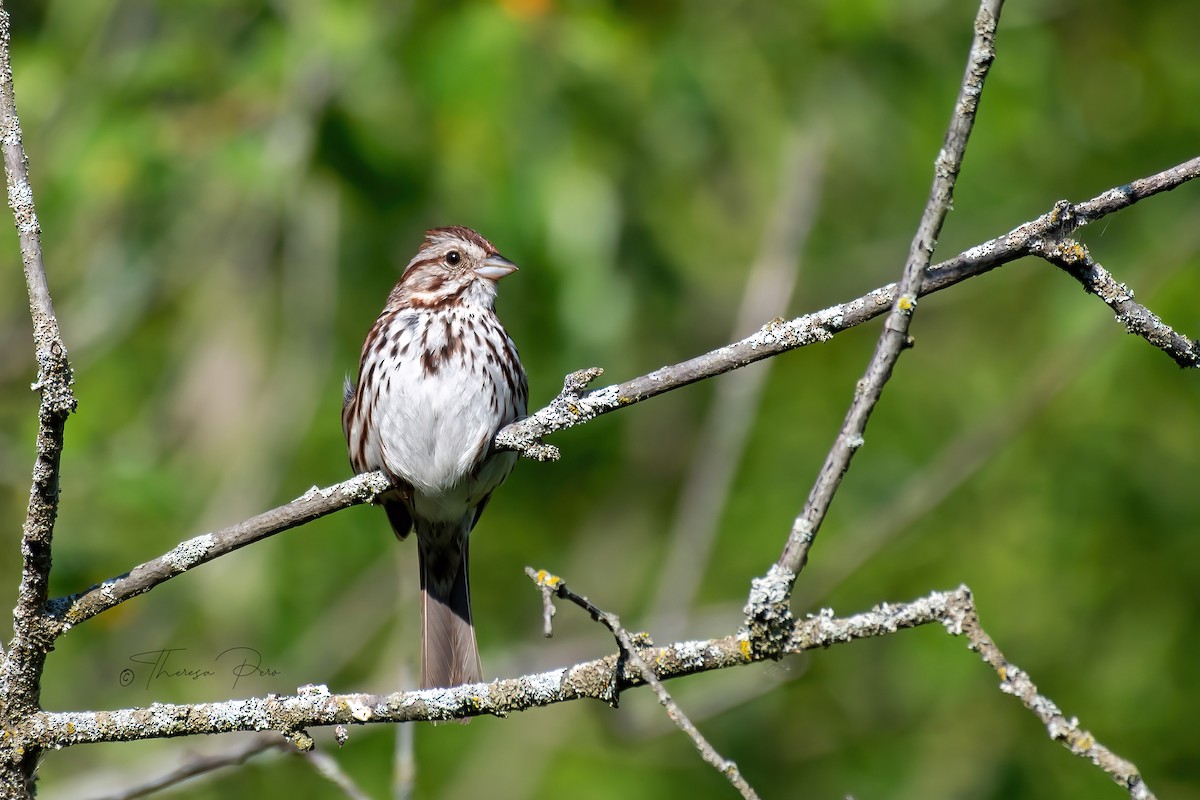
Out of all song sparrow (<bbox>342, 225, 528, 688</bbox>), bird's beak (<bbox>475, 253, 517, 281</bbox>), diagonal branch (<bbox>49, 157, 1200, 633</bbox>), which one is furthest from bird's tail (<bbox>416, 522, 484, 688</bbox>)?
diagonal branch (<bbox>49, 157, 1200, 633</bbox>)

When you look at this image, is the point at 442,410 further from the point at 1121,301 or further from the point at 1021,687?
the point at 1021,687

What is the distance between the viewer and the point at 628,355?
287 inches

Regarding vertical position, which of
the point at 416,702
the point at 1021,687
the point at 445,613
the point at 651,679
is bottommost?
the point at 1021,687

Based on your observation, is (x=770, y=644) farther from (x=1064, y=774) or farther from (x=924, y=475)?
(x=1064, y=774)

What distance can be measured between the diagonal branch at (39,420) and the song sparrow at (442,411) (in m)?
1.63

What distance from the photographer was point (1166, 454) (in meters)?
6.86

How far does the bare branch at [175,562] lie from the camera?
8.94 ft

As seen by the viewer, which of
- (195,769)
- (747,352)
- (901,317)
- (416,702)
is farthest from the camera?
(195,769)

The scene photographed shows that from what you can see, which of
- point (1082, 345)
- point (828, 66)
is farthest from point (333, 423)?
point (1082, 345)

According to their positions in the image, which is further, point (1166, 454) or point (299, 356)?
point (1166, 454)

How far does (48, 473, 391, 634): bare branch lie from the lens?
8.94 feet

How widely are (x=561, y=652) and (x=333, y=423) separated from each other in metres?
2.03

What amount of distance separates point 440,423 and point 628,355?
3.00 m

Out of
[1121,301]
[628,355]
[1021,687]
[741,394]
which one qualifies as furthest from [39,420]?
[628,355]
